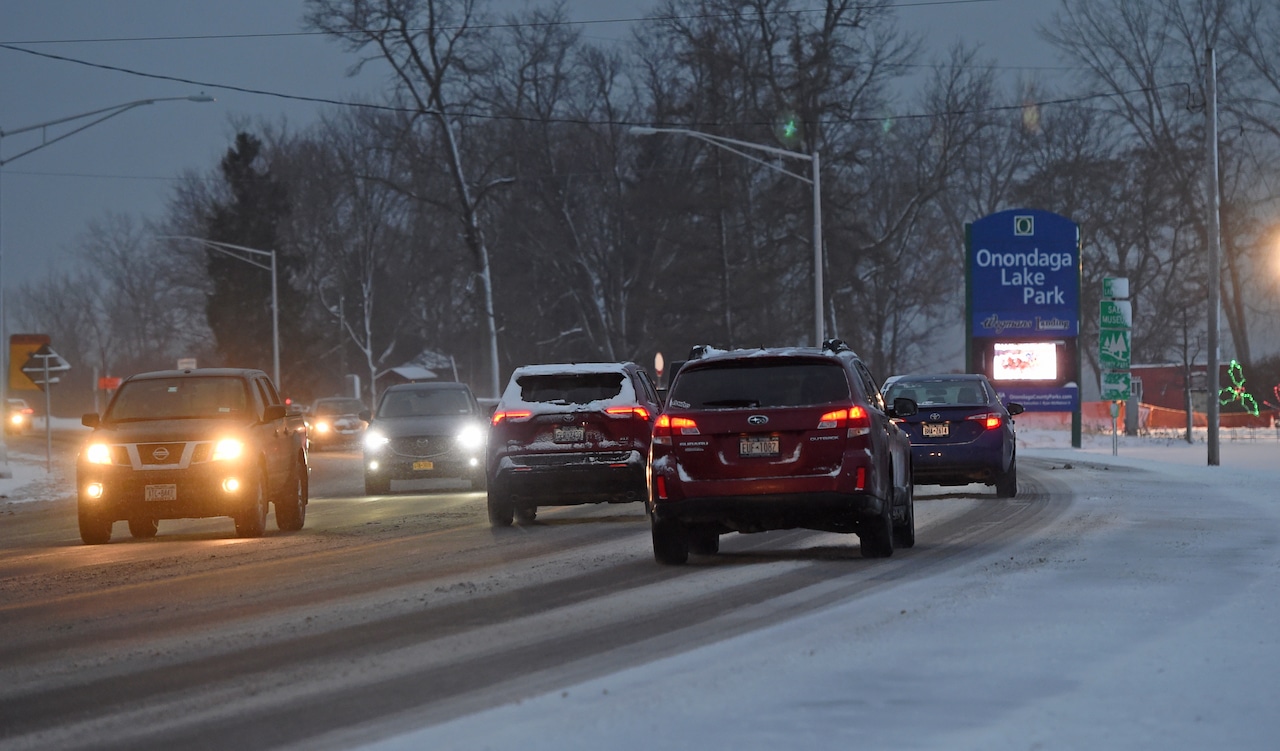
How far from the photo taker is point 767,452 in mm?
14102

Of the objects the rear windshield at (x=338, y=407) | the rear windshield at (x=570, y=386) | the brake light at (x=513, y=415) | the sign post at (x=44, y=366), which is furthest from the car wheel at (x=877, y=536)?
the rear windshield at (x=338, y=407)

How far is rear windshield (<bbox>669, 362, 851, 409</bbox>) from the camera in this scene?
562 inches

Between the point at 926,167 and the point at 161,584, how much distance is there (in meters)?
59.4

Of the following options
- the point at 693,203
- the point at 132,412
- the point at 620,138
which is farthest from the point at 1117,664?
the point at 620,138

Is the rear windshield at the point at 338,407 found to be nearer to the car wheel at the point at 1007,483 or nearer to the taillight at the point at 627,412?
the car wheel at the point at 1007,483

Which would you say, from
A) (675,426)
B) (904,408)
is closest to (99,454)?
(675,426)

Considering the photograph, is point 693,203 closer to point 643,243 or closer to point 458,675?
point 643,243

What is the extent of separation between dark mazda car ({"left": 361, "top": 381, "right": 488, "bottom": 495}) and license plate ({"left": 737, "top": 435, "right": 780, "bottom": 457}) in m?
14.0

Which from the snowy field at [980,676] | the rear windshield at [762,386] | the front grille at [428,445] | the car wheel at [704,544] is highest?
the rear windshield at [762,386]

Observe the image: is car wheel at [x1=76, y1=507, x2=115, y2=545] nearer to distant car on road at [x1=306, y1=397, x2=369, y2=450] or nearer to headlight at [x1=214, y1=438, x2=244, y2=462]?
headlight at [x1=214, y1=438, x2=244, y2=462]

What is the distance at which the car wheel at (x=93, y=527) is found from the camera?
19.3 metres

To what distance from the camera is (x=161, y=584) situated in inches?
569

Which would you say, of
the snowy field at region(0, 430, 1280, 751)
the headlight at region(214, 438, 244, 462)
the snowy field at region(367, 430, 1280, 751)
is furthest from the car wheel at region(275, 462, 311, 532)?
the snowy field at region(367, 430, 1280, 751)

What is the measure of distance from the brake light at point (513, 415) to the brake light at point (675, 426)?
5.35 metres
